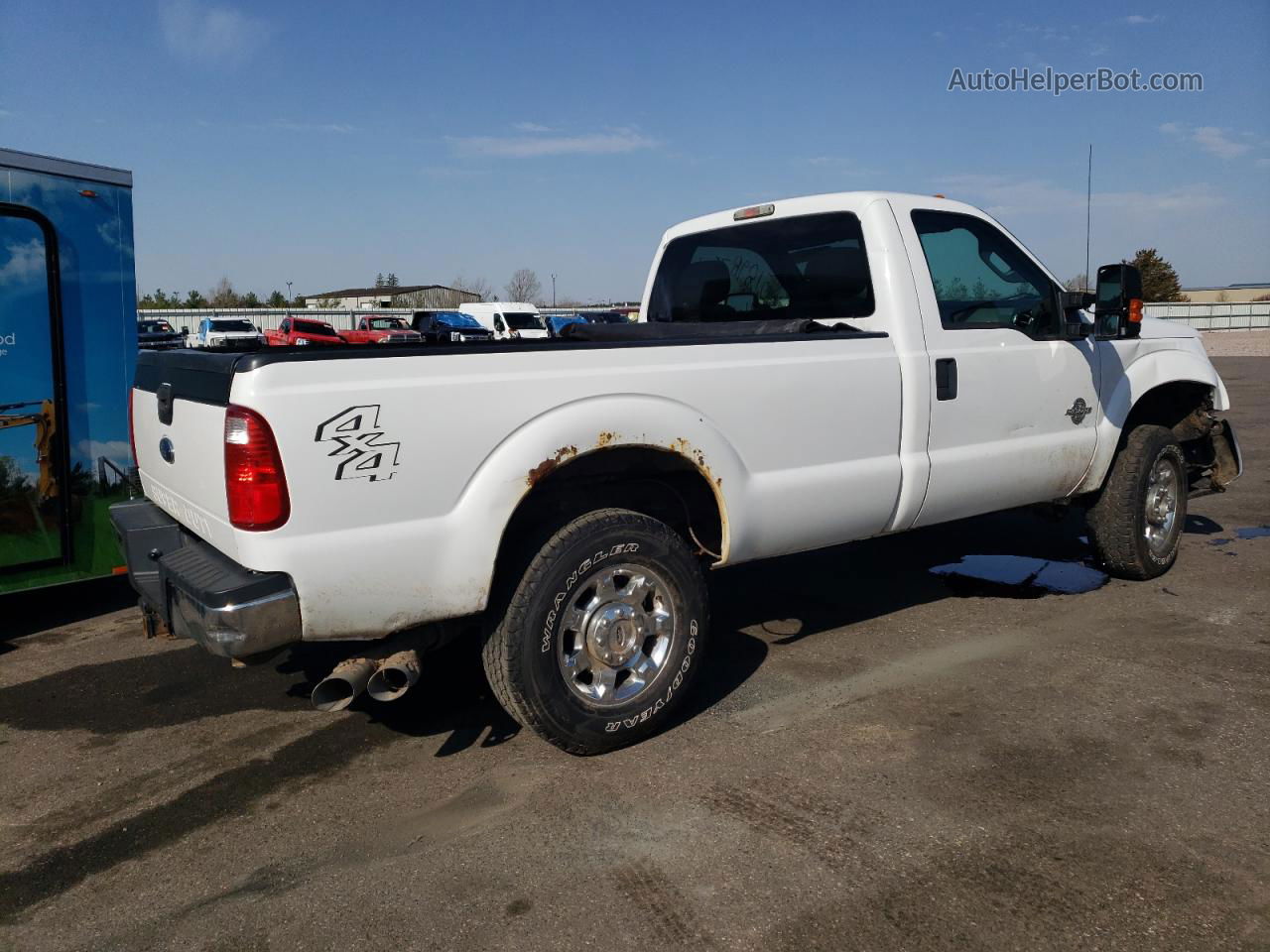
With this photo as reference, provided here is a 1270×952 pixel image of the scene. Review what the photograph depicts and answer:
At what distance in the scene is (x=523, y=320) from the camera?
37.5 meters

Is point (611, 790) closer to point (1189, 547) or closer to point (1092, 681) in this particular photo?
point (1092, 681)

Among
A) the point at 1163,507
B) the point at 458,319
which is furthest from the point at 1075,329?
the point at 458,319

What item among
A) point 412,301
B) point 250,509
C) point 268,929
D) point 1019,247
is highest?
point 412,301

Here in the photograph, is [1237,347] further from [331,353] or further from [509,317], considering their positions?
Answer: [331,353]

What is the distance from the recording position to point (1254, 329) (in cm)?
5753

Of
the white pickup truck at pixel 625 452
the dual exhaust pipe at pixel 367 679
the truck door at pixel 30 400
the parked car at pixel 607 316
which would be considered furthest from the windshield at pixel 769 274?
the parked car at pixel 607 316

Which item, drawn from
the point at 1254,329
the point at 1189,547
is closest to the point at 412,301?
the point at 1254,329

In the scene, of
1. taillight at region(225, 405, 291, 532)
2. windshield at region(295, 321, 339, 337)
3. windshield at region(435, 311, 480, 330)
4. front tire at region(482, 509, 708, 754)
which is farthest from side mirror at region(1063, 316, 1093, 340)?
windshield at region(435, 311, 480, 330)

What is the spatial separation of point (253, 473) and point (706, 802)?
1.81m

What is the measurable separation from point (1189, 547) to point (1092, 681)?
3208mm

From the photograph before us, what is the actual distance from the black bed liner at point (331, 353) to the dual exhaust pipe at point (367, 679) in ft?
3.07

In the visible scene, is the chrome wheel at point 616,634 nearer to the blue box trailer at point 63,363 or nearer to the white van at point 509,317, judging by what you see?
the blue box trailer at point 63,363

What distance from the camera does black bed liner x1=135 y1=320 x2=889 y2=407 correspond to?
3057 millimetres

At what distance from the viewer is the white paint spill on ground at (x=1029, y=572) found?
600 cm
